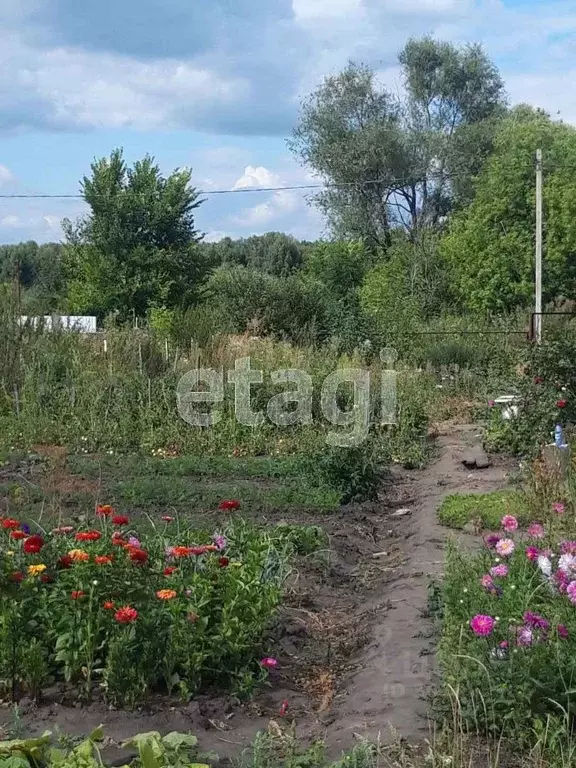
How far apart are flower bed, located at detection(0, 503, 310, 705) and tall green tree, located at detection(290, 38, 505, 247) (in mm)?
33209

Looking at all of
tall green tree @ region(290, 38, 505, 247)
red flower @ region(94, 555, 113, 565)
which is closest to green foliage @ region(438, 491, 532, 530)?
red flower @ region(94, 555, 113, 565)

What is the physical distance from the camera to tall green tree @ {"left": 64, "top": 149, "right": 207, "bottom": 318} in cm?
2906

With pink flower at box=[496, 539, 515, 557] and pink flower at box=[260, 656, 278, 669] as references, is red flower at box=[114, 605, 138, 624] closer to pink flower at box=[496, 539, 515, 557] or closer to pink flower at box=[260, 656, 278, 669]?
pink flower at box=[260, 656, 278, 669]

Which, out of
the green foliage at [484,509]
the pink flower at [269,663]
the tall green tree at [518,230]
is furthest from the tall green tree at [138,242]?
the pink flower at [269,663]

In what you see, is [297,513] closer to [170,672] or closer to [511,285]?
[170,672]

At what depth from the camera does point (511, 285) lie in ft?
94.7

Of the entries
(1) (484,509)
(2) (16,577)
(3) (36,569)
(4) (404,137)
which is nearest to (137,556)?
(3) (36,569)

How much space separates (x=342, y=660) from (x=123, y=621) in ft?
4.49

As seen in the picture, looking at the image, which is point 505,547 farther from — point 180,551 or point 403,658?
point 180,551

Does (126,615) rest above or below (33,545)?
below

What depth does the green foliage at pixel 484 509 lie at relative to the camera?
703 centimetres

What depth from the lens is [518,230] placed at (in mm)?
29125

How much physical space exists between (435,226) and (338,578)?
33600mm

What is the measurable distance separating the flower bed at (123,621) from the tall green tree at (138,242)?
2429 centimetres
